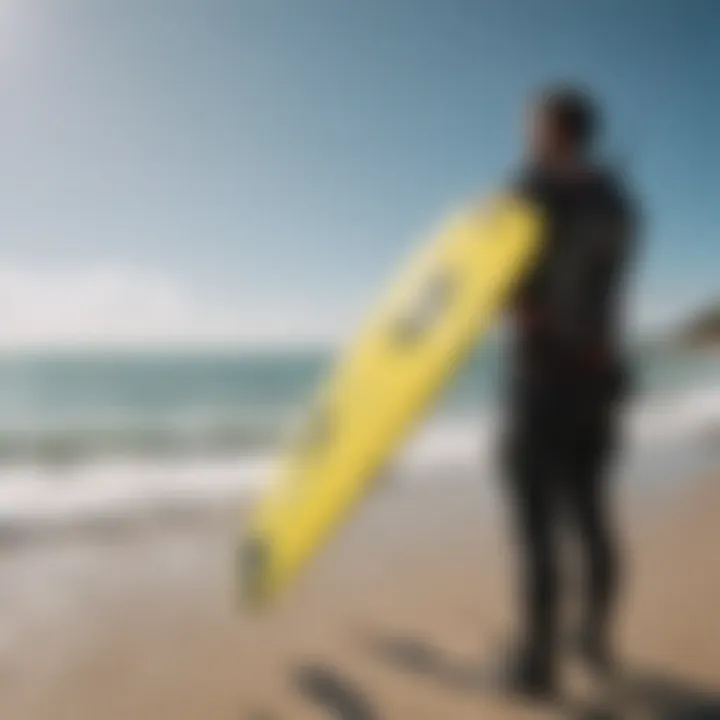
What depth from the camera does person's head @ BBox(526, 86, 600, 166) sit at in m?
1.37

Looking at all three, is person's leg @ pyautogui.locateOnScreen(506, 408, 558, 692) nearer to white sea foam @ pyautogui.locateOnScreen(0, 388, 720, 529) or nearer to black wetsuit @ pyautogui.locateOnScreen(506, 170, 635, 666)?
black wetsuit @ pyautogui.locateOnScreen(506, 170, 635, 666)

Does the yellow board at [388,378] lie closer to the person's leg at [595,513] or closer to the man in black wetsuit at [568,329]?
the man in black wetsuit at [568,329]

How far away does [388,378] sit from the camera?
149 cm

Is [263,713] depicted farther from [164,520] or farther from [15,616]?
[164,520]

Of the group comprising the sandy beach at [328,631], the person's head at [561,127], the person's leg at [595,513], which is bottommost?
the sandy beach at [328,631]

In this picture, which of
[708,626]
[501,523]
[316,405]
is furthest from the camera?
[501,523]

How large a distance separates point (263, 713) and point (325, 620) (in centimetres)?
46

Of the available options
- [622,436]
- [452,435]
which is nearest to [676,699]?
[622,436]

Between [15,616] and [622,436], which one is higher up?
[622,436]

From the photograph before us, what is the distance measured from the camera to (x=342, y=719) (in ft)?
5.08

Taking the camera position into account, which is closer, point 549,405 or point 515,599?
point 549,405

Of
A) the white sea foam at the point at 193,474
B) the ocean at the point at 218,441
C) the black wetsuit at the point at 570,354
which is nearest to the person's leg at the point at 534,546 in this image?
the black wetsuit at the point at 570,354

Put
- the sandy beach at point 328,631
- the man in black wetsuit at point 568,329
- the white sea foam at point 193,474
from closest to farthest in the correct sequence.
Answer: the man in black wetsuit at point 568,329
the sandy beach at point 328,631
the white sea foam at point 193,474

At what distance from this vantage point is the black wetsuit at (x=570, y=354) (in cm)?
136
